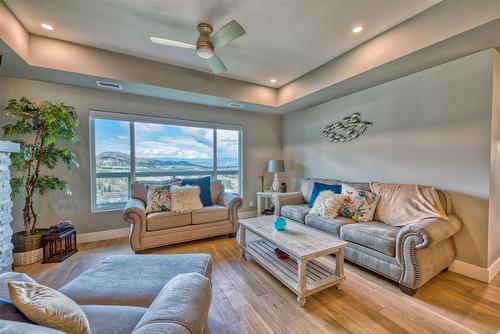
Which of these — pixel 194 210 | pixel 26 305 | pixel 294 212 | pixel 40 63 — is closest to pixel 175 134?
pixel 194 210

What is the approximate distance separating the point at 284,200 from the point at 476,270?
7.65ft

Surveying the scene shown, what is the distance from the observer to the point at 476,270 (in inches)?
82.4

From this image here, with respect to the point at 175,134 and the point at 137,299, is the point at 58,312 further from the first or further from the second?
the point at 175,134

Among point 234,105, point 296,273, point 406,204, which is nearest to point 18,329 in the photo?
point 296,273

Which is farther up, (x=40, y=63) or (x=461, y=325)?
(x=40, y=63)

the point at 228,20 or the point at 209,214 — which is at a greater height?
the point at 228,20

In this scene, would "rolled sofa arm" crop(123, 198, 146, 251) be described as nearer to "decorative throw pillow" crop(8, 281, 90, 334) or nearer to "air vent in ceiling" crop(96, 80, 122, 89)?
"air vent in ceiling" crop(96, 80, 122, 89)

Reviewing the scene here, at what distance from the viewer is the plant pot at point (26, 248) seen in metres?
2.34

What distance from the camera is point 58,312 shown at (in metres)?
0.70

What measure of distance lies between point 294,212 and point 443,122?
7.09 ft

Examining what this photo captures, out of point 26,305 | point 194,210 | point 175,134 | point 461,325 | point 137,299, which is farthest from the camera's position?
point 175,134

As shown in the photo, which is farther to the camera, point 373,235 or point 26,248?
point 26,248

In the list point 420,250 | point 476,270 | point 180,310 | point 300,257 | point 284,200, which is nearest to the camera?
point 180,310

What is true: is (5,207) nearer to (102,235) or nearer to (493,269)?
(102,235)
